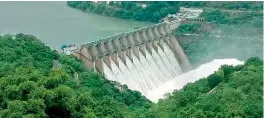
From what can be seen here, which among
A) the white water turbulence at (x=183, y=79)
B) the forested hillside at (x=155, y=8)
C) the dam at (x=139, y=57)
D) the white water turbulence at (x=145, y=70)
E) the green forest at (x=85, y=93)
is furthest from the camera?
the forested hillside at (x=155, y=8)

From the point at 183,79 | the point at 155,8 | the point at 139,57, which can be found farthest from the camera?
the point at 155,8

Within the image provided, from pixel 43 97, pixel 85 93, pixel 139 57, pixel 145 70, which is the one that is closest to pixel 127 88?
pixel 145 70

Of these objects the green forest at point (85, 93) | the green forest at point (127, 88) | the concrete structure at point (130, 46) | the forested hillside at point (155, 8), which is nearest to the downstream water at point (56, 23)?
the forested hillside at point (155, 8)

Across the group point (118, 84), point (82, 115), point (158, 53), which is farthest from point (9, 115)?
point (158, 53)

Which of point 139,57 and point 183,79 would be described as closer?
point 139,57

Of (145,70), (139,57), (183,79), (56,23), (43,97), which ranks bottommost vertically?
(183,79)

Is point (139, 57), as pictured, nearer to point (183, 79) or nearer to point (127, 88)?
point (183, 79)

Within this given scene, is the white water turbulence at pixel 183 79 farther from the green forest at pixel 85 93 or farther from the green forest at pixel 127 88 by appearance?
the green forest at pixel 85 93

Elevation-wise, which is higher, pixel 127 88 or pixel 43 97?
pixel 43 97
